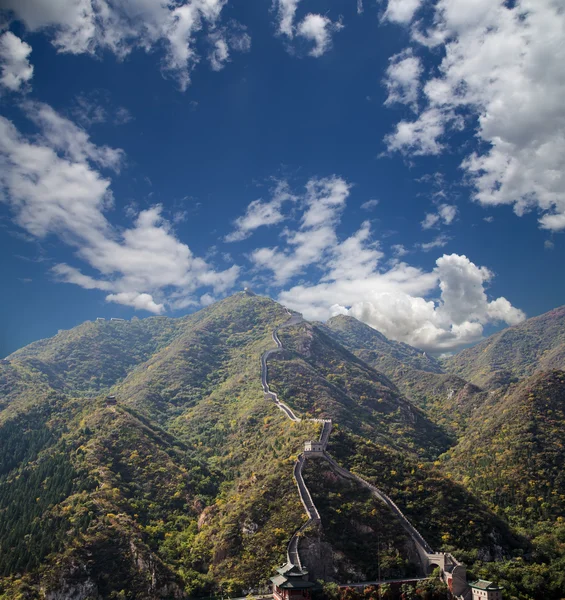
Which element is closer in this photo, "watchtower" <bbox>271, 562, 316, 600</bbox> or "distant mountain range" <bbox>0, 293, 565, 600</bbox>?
"watchtower" <bbox>271, 562, 316, 600</bbox>

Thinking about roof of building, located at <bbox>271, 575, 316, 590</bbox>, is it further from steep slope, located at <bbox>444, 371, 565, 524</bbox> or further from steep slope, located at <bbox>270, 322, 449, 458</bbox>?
steep slope, located at <bbox>270, 322, 449, 458</bbox>

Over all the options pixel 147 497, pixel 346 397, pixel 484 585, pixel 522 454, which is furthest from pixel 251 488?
pixel 346 397

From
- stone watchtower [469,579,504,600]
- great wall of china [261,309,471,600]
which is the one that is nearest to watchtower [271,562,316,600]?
great wall of china [261,309,471,600]

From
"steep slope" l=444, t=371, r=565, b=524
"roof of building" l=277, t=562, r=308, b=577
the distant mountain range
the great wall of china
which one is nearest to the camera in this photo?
"roof of building" l=277, t=562, r=308, b=577

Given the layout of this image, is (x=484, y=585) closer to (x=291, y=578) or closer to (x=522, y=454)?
(x=291, y=578)

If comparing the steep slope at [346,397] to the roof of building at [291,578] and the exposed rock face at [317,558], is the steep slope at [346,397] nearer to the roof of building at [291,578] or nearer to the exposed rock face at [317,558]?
the exposed rock face at [317,558]

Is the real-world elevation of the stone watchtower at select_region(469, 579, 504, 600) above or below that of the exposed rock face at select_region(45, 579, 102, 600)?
below

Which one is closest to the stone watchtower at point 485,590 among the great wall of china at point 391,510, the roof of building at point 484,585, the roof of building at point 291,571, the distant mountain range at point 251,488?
the roof of building at point 484,585

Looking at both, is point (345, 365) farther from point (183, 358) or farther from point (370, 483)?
point (370, 483)
